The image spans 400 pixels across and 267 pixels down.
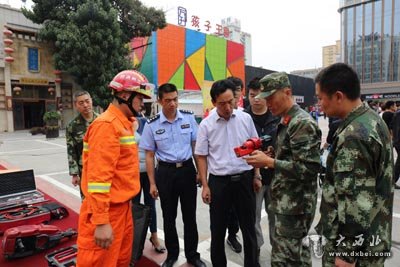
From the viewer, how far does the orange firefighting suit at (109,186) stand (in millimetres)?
1770

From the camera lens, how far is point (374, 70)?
1891 inches

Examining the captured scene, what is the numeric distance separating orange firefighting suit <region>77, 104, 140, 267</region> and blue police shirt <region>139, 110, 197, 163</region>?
0.82m

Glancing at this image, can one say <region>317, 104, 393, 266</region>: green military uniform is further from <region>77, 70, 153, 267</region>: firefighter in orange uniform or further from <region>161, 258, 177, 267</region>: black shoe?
<region>161, 258, 177, 267</region>: black shoe

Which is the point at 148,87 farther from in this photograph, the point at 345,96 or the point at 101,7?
the point at 101,7

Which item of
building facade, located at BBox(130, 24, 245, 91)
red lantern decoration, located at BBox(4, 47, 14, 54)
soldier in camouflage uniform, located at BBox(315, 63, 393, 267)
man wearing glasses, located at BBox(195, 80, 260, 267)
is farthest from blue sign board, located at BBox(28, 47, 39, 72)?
soldier in camouflage uniform, located at BBox(315, 63, 393, 267)

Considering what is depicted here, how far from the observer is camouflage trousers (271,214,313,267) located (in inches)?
76.3

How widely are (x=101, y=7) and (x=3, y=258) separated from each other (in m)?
16.6

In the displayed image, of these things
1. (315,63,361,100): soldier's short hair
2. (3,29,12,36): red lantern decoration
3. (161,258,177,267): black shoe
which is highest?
(3,29,12,36): red lantern decoration

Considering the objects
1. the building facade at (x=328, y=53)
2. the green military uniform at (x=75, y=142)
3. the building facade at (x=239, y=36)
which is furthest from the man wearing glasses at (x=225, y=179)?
the building facade at (x=328, y=53)

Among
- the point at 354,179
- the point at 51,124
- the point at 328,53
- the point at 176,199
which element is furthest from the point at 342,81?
the point at 328,53

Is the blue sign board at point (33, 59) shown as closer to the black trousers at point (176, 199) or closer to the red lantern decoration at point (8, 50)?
the red lantern decoration at point (8, 50)

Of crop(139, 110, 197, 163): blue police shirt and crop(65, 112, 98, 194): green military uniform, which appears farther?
crop(65, 112, 98, 194): green military uniform

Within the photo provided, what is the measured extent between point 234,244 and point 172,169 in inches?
45.2

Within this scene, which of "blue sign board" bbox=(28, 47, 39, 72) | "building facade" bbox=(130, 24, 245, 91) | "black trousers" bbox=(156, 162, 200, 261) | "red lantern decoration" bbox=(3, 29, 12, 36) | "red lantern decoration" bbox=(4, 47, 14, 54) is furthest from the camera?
"building facade" bbox=(130, 24, 245, 91)
